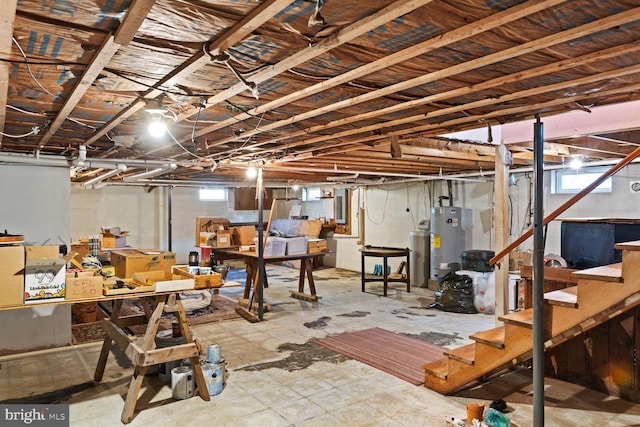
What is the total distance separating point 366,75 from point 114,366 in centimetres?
367

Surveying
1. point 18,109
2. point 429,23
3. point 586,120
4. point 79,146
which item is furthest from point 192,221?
point 429,23

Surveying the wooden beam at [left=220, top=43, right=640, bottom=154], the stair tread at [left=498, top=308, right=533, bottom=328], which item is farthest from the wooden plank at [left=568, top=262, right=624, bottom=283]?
the wooden beam at [left=220, top=43, right=640, bottom=154]

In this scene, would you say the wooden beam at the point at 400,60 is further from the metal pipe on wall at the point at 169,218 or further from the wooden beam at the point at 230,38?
the metal pipe on wall at the point at 169,218

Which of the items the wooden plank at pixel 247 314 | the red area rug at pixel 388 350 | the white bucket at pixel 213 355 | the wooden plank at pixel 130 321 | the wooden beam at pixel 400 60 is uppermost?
the wooden beam at pixel 400 60

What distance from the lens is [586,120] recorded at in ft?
12.6

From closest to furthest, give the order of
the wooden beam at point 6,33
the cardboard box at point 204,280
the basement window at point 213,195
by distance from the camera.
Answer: the wooden beam at point 6,33
the cardboard box at point 204,280
the basement window at point 213,195

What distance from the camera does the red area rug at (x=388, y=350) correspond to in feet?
13.5

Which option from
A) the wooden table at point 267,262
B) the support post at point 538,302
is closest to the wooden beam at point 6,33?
the support post at point 538,302

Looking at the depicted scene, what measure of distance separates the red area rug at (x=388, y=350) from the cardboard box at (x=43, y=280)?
2.75 m

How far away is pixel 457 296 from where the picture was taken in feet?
21.1

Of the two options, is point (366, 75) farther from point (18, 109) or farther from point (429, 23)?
point (18, 109)

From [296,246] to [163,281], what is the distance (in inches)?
139

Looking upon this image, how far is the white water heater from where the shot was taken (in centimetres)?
781

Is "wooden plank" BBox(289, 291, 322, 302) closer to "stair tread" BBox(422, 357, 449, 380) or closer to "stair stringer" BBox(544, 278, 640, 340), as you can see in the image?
"stair tread" BBox(422, 357, 449, 380)
